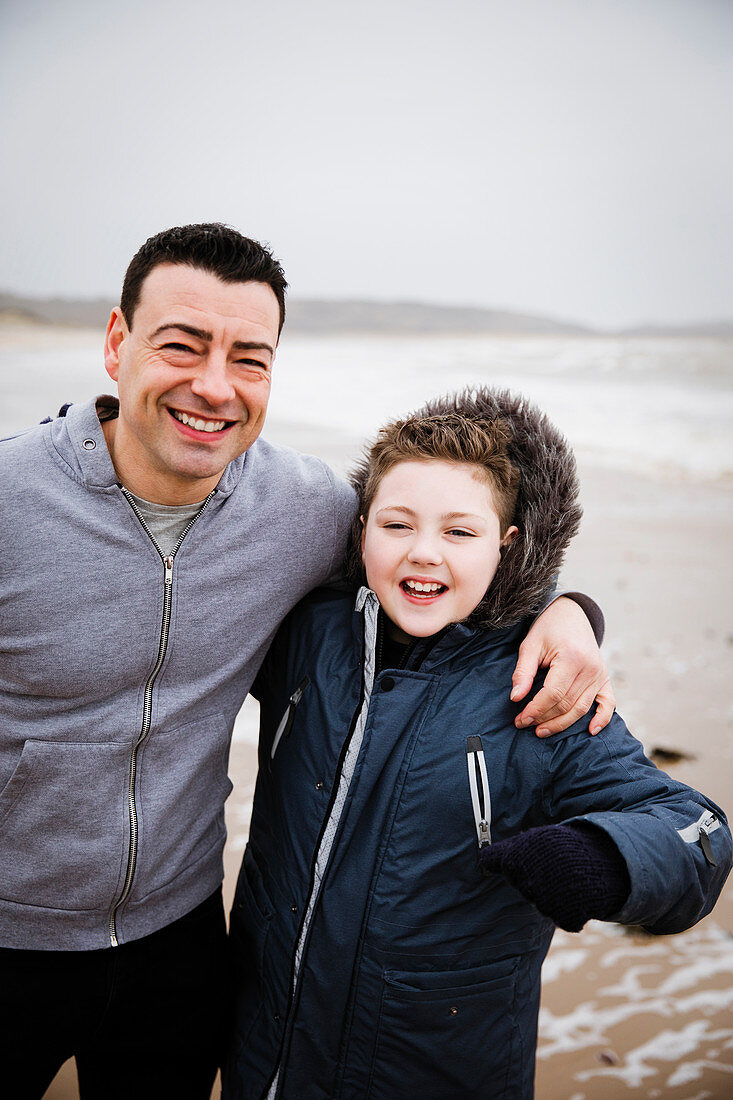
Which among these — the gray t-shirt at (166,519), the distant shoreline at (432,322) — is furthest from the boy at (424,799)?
the distant shoreline at (432,322)

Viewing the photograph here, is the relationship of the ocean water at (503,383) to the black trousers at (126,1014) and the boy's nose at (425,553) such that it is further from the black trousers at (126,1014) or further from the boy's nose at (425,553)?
the black trousers at (126,1014)

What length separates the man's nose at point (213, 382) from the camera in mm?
Result: 1849

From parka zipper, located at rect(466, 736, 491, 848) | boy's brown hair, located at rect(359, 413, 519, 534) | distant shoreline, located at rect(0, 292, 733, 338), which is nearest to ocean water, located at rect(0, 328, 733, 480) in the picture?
distant shoreline, located at rect(0, 292, 733, 338)

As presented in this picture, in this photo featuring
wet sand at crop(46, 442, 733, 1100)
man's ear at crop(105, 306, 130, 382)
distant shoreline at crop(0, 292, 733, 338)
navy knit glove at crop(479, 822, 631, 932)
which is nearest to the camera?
navy knit glove at crop(479, 822, 631, 932)

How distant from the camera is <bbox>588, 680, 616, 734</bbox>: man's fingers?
1.71 meters

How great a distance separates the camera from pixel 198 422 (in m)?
1.88

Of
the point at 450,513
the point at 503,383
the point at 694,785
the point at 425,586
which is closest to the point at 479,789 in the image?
the point at 425,586

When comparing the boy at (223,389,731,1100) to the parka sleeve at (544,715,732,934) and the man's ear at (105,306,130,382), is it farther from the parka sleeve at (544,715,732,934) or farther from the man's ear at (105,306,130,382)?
the man's ear at (105,306,130,382)

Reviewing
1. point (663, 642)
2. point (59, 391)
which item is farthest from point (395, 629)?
point (59, 391)

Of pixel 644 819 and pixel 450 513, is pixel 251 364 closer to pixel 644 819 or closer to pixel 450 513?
pixel 450 513

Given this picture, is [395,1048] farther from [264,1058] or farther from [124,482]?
[124,482]

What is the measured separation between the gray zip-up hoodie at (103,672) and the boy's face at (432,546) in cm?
28

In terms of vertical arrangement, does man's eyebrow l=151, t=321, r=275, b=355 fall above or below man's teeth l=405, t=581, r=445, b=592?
above

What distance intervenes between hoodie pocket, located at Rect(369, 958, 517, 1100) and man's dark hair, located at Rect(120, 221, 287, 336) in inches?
61.5
